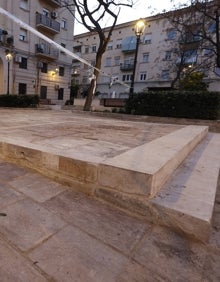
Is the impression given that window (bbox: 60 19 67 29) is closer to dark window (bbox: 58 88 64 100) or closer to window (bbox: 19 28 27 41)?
window (bbox: 19 28 27 41)

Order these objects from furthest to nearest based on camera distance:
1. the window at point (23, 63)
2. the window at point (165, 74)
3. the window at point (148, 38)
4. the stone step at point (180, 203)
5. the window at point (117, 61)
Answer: the window at point (117, 61) < the window at point (148, 38) < the window at point (165, 74) < the window at point (23, 63) < the stone step at point (180, 203)

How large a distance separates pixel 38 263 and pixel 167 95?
734 cm

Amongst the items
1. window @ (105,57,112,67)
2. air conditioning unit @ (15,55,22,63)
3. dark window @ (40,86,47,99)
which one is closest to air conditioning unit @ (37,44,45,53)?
air conditioning unit @ (15,55,22,63)

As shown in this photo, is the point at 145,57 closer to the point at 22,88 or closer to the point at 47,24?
the point at 47,24

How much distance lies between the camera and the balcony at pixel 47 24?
17297mm

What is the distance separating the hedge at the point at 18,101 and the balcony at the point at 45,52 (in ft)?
27.2

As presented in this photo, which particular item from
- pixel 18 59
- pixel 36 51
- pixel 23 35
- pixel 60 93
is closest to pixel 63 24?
pixel 36 51

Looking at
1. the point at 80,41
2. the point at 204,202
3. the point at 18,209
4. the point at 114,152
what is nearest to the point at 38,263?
the point at 18,209

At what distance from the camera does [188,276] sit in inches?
35.1

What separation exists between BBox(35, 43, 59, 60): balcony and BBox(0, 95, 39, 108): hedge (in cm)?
829

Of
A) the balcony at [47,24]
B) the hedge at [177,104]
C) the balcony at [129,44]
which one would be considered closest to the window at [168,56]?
the balcony at [129,44]

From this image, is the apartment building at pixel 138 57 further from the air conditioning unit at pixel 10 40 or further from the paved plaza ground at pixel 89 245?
the paved plaza ground at pixel 89 245

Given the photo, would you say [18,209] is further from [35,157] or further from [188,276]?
[188,276]

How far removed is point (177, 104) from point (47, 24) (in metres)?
16.6
